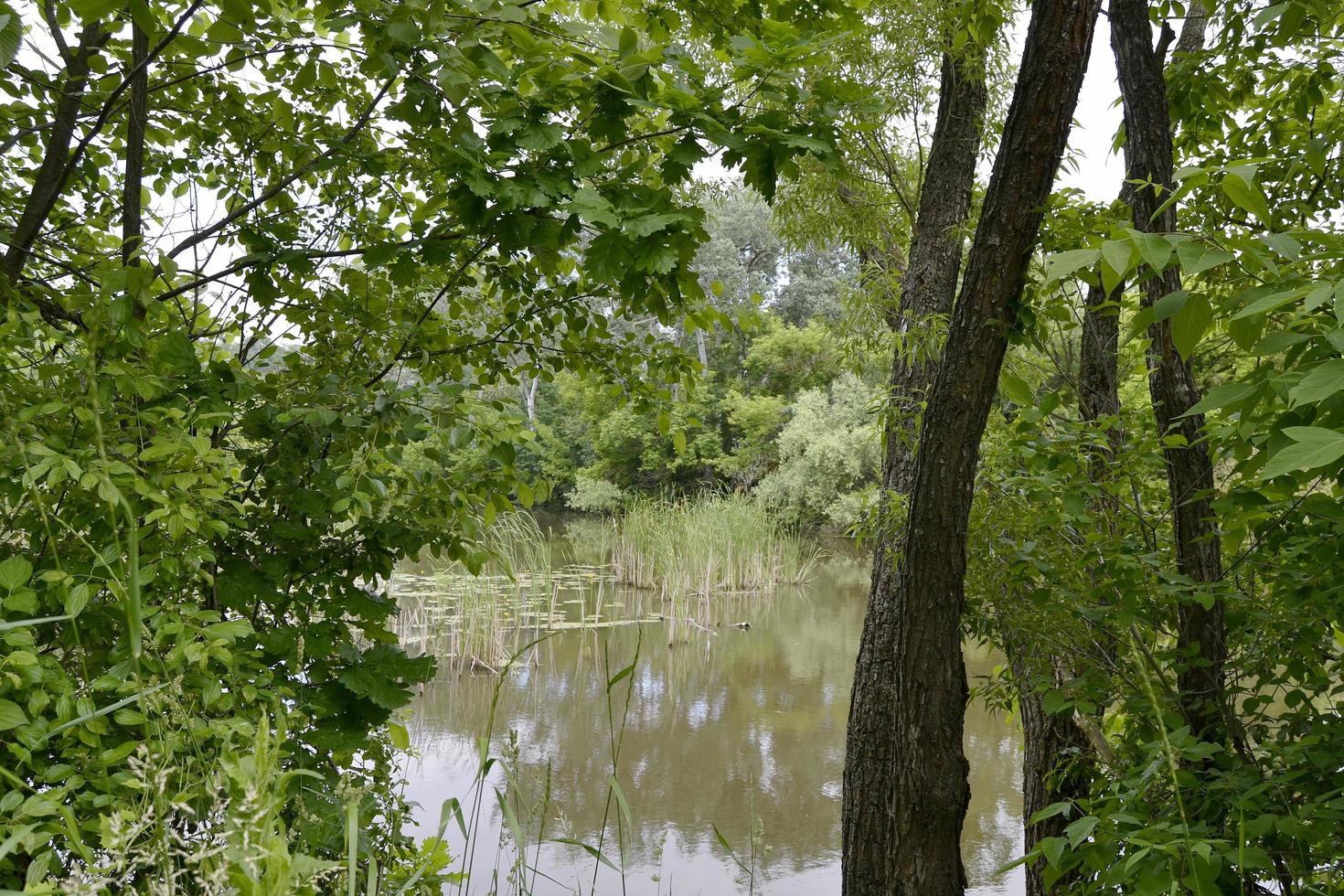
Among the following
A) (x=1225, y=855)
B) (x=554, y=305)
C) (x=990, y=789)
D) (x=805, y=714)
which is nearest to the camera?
(x=1225, y=855)

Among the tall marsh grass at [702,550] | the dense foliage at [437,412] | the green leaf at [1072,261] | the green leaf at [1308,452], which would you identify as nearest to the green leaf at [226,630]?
the dense foliage at [437,412]

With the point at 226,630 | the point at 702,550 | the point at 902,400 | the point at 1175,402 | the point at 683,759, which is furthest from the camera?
the point at 702,550

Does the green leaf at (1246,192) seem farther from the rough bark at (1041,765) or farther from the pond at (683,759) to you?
the pond at (683,759)

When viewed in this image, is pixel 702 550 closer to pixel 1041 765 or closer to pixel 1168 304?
pixel 1041 765

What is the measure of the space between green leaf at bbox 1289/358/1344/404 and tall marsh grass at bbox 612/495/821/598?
8.38 metres

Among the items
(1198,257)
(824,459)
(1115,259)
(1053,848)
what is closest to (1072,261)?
(1115,259)

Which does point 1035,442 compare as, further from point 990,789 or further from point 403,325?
point 990,789

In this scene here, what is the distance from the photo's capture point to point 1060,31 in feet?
6.18

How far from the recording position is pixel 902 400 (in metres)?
3.35

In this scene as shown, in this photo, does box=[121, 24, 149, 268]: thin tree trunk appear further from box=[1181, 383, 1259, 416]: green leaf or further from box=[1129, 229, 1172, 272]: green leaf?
box=[1181, 383, 1259, 416]: green leaf

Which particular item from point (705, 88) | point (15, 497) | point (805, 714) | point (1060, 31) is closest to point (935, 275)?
point (1060, 31)

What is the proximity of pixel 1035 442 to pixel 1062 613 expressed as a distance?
1.32ft

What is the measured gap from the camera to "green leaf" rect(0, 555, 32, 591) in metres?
1.12

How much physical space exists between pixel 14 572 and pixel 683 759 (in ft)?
17.1
